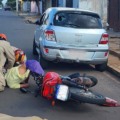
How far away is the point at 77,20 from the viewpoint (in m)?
11.3

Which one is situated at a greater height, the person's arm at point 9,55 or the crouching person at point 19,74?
the person's arm at point 9,55

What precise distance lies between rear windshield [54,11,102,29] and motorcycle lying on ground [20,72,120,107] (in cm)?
319

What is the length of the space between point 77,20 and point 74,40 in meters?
0.68

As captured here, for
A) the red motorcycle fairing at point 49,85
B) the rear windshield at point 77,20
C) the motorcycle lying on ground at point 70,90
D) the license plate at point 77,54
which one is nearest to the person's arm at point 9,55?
the motorcycle lying on ground at point 70,90

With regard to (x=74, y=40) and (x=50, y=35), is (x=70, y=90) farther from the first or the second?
(x=50, y=35)

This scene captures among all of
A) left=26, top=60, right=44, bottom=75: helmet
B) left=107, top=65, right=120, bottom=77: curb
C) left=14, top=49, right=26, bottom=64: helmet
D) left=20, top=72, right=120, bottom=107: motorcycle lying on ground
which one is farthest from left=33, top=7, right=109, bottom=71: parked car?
left=20, top=72, right=120, bottom=107: motorcycle lying on ground

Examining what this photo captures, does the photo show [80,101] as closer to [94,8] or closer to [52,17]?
[52,17]

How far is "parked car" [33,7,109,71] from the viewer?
1089 cm

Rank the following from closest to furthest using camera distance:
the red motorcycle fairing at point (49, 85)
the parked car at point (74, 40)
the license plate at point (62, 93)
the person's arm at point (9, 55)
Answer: the license plate at point (62, 93), the red motorcycle fairing at point (49, 85), the person's arm at point (9, 55), the parked car at point (74, 40)

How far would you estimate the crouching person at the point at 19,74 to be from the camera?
341 inches

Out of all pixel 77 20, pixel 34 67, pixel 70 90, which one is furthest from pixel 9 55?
pixel 77 20

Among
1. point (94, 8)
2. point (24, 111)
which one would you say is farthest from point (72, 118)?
point (94, 8)

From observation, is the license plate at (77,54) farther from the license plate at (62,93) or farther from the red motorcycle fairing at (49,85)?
the license plate at (62,93)

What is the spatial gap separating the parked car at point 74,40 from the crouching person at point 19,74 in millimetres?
2190
